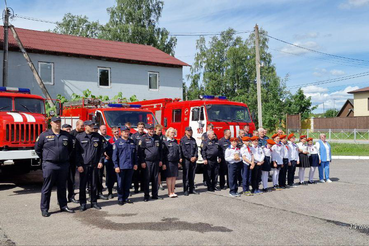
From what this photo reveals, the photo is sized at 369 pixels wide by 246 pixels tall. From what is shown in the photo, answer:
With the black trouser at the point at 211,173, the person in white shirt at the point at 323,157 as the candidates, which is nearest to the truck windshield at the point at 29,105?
the black trouser at the point at 211,173

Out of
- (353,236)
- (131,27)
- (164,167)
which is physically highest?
(131,27)

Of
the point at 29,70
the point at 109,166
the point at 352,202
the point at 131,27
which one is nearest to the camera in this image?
the point at 352,202

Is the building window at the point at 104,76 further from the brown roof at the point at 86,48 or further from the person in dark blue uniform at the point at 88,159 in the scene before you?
the person in dark blue uniform at the point at 88,159

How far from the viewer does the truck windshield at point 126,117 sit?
12.3 m

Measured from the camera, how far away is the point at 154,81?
27844mm

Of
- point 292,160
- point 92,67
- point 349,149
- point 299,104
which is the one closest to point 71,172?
point 292,160

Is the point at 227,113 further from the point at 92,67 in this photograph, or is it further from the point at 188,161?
the point at 92,67

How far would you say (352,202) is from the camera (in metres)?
8.38

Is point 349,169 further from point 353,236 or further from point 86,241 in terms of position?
point 86,241

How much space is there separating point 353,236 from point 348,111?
231 ft

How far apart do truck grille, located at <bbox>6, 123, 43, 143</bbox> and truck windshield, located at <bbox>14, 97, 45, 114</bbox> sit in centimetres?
116

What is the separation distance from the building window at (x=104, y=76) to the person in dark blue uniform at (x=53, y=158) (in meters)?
18.4

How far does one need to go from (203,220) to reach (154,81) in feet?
71.4

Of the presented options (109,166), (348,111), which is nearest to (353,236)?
(109,166)
